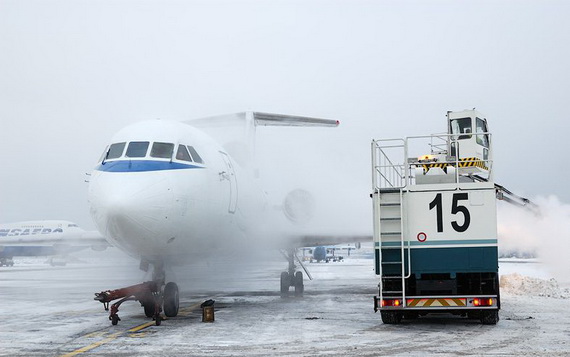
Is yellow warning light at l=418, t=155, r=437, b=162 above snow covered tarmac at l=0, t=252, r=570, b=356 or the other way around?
above

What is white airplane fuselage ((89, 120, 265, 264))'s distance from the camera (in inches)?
445

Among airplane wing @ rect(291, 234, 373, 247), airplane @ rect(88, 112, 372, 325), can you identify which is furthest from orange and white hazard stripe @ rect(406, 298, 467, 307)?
airplane wing @ rect(291, 234, 373, 247)

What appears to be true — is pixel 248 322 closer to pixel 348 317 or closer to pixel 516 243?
pixel 348 317

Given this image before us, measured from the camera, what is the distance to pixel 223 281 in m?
25.3

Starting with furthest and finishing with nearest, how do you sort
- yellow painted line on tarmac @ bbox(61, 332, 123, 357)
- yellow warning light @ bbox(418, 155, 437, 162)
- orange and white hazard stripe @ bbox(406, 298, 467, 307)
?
1. yellow warning light @ bbox(418, 155, 437, 162)
2. orange and white hazard stripe @ bbox(406, 298, 467, 307)
3. yellow painted line on tarmac @ bbox(61, 332, 123, 357)

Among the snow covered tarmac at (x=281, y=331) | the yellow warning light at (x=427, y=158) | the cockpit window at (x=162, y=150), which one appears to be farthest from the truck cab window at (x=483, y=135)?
the cockpit window at (x=162, y=150)

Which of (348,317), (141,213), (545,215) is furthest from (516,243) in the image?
(141,213)

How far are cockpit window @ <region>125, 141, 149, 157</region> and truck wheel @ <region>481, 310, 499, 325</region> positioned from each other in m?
7.31

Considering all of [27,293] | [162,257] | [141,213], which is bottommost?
[27,293]

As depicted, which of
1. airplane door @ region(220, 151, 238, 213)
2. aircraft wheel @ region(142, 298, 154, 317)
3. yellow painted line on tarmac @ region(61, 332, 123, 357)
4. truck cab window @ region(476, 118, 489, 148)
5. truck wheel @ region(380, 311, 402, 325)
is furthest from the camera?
truck cab window @ region(476, 118, 489, 148)

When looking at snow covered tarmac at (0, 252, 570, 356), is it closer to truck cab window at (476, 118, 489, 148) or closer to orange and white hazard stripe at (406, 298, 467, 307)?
orange and white hazard stripe at (406, 298, 467, 307)

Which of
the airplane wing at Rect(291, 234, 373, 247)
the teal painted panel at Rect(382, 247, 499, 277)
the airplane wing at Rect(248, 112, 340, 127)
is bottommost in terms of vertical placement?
the teal painted panel at Rect(382, 247, 499, 277)

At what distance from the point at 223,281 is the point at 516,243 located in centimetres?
1165

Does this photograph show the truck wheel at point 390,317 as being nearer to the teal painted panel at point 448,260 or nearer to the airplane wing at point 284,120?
the teal painted panel at point 448,260
